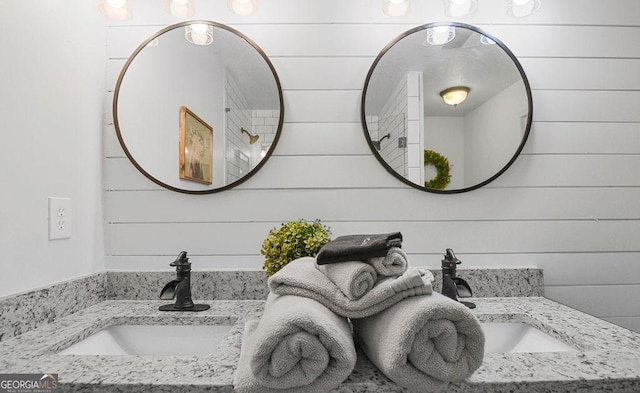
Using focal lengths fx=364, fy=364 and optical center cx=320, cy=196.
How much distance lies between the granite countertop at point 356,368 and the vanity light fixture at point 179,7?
988 millimetres

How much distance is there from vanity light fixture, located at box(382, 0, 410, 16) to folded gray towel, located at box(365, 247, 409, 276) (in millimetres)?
884

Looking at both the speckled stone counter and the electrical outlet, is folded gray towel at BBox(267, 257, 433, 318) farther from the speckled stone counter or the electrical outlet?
the electrical outlet

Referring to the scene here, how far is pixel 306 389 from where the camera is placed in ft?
1.94

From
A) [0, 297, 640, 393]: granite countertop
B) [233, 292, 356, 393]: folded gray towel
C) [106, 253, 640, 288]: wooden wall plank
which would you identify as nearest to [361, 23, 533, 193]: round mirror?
[106, 253, 640, 288]: wooden wall plank

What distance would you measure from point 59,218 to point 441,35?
4.32ft

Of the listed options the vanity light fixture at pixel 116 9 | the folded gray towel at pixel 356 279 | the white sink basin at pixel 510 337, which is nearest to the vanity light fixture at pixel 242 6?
the vanity light fixture at pixel 116 9

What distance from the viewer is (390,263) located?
0.69 metres

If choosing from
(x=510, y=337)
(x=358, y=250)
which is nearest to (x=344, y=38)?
(x=358, y=250)

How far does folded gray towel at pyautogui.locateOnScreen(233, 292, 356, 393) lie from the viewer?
0.57 metres

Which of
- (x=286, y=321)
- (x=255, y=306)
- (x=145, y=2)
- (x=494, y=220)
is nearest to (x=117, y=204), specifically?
(x=255, y=306)

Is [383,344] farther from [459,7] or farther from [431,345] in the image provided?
[459,7]

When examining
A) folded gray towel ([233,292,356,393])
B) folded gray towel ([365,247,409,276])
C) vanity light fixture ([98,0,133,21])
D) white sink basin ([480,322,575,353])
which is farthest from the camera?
vanity light fixture ([98,0,133,21])

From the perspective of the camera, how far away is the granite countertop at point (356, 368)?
0.62 meters

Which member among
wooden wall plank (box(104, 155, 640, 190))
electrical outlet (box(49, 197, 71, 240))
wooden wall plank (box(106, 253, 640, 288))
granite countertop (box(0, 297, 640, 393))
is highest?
wooden wall plank (box(104, 155, 640, 190))
